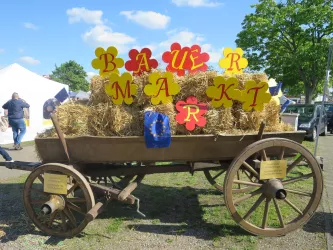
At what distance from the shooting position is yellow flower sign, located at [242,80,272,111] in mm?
3039

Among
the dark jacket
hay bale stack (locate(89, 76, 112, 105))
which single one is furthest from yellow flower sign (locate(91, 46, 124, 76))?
the dark jacket

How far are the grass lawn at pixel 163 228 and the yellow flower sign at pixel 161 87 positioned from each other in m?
1.48

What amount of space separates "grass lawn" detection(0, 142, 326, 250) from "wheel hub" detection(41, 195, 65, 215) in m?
0.37

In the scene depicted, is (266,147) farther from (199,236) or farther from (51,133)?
(51,133)

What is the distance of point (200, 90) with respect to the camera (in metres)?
3.25

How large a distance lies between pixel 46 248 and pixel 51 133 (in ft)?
3.94

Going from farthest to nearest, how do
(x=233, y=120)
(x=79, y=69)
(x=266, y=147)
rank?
1. (x=79, y=69)
2. (x=233, y=120)
3. (x=266, y=147)

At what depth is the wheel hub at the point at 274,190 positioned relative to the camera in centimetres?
298

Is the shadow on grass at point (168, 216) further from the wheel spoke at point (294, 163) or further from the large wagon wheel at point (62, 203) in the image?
the wheel spoke at point (294, 163)

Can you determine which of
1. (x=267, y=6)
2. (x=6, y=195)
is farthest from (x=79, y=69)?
(x=6, y=195)

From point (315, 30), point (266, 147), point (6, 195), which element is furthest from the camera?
point (315, 30)

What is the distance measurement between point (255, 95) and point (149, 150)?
123 centimetres

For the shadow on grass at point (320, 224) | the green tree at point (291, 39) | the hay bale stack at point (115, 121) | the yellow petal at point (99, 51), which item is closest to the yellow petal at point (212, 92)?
the hay bale stack at point (115, 121)

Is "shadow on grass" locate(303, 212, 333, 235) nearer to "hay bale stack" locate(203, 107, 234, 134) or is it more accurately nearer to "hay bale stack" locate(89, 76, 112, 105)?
"hay bale stack" locate(203, 107, 234, 134)
